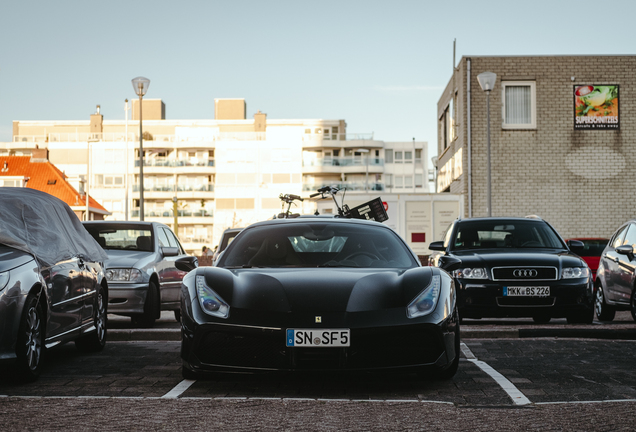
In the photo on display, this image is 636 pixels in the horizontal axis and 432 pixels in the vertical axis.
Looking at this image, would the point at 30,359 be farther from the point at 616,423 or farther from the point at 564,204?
the point at 564,204

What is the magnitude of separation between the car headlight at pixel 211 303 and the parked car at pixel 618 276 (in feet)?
25.7

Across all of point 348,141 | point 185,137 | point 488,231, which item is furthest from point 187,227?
point 488,231

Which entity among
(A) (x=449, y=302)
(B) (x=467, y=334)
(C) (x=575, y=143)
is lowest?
(B) (x=467, y=334)

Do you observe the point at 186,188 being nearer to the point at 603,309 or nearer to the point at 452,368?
the point at 603,309

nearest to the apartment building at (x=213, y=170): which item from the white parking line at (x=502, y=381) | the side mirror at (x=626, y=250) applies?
the side mirror at (x=626, y=250)

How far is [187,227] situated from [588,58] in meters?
72.6

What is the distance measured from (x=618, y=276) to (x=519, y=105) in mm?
20429

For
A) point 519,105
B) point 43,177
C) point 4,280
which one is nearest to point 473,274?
point 4,280

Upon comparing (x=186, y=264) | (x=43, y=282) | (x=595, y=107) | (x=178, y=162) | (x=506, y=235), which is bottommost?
(x=43, y=282)

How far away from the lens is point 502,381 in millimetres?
6711

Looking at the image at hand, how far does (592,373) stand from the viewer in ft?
23.4

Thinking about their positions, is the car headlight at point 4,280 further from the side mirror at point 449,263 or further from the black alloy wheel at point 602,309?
the black alloy wheel at point 602,309

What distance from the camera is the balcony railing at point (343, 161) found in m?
99.4

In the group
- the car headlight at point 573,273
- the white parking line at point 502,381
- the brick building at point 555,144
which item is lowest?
the white parking line at point 502,381
